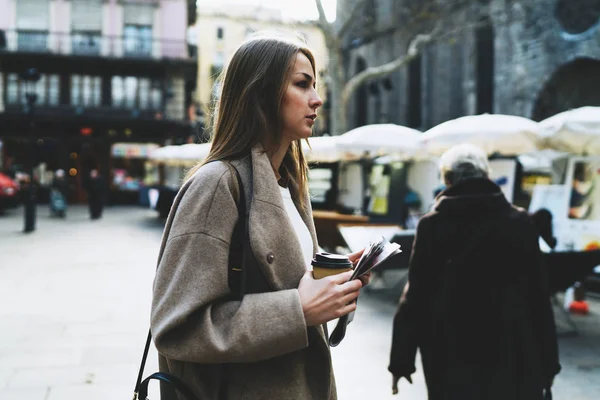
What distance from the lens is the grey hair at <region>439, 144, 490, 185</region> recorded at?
3102mm

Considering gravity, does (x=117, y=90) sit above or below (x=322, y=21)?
below

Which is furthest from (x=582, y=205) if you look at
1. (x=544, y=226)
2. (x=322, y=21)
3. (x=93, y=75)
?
(x=93, y=75)

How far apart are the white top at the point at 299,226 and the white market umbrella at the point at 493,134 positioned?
648 centimetres

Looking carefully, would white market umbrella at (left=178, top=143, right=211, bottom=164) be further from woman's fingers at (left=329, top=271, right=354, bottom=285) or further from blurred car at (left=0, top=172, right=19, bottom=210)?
woman's fingers at (left=329, top=271, right=354, bottom=285)

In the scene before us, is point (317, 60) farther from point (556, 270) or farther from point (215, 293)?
point (556, 270)

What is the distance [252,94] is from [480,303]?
187cm

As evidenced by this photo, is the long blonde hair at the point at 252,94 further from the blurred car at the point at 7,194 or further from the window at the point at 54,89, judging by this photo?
the window at the point at 54,89

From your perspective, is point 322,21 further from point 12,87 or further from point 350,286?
point 12,87

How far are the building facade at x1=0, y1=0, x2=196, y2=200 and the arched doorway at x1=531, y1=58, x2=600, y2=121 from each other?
19.1m

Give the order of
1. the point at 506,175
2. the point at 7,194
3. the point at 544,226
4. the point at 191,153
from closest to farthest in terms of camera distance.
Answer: the point at 544,226 → the point at 506,175 → the point at 191,153 → the point at 7,194

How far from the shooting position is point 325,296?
Answer: 141cm

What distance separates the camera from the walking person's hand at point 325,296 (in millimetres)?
1405

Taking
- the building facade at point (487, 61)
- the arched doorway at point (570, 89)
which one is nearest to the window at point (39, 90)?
the building facade at point (487, 61)

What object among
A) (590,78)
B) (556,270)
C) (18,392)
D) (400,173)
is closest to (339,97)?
(400,173)
